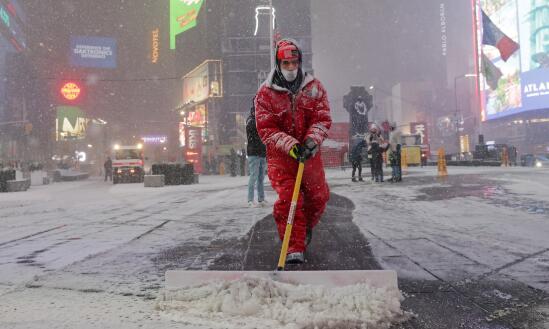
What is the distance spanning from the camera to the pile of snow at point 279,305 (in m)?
2.05

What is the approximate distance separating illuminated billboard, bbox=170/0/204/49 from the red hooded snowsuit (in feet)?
208

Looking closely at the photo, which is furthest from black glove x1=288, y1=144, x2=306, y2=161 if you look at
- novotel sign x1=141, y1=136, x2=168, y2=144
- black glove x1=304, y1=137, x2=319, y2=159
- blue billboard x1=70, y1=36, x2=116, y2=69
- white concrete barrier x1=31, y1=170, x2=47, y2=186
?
novotel sign x1=141, y1=136, x2=168, y2=144

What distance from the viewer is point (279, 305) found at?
2.22 metres

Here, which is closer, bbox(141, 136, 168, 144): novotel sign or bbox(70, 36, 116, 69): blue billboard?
bbox(70, 36, 116, 69): blue billboard

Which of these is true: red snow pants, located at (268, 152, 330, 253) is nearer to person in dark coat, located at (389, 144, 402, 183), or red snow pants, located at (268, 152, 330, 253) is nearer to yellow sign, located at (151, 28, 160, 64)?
person in dark coat, located at (389, 144, 402, 183)

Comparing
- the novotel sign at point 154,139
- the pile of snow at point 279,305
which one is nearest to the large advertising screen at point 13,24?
the novotel sign at point 154,139

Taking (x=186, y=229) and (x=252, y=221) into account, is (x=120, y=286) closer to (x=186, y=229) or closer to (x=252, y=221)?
(x=186, y=229)

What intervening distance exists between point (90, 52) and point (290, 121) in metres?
70.0

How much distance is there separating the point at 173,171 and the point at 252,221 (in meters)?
12.5

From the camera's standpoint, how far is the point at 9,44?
3629 inches

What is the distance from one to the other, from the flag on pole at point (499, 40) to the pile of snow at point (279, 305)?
30.7m

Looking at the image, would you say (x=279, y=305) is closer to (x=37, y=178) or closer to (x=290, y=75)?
(x=290, y=75)

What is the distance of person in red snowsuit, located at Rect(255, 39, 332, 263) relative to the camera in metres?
3.52

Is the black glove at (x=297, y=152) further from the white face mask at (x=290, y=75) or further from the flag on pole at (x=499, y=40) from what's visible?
the flag on pole at (x=499, y=40)
